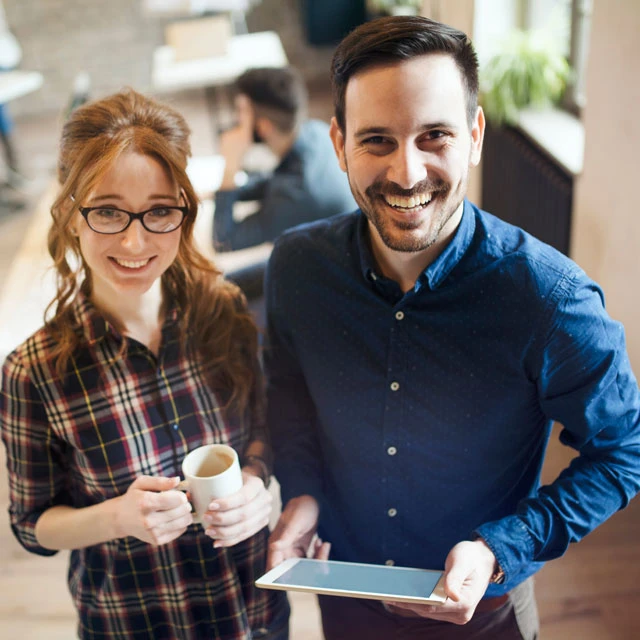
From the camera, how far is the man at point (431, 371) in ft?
3.55

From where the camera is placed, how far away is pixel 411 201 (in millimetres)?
1085

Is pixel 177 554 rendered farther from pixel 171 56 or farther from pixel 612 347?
pixel 171 56

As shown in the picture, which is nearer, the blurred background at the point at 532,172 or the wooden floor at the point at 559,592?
the wooden floor at the point at 559,592

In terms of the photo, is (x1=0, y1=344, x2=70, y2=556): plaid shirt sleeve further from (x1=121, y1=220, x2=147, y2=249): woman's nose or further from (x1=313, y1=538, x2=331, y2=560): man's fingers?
(x1=313, y1=538, x2=331, y2=560): man's fingers

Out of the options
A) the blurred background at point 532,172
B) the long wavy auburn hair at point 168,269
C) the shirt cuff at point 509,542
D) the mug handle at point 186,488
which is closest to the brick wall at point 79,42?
the blurred background at point 532,172

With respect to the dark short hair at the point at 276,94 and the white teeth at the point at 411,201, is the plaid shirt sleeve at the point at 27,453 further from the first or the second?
the dark short hair at the point at 276,94

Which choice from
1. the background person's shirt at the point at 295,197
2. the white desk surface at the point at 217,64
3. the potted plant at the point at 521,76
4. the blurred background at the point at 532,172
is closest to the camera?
the blurred background at the point at 532,172

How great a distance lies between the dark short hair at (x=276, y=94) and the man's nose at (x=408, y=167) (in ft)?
6.88

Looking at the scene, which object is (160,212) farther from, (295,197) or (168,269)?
(295,197)

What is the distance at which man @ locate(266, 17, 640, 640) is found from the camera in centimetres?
108

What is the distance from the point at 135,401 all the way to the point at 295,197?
1.80 m

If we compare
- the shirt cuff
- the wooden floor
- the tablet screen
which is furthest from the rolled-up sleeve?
the wooden floor

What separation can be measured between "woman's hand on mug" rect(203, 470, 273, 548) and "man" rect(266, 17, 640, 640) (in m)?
0.08

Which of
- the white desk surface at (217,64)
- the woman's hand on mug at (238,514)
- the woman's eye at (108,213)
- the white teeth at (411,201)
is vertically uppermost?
the white teeth at (411,201)
